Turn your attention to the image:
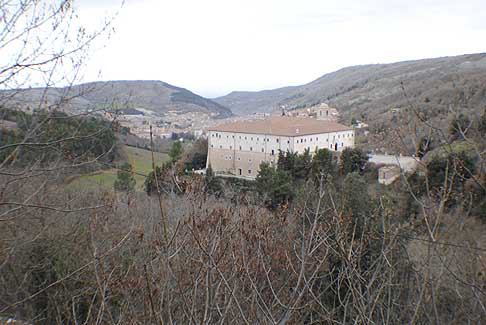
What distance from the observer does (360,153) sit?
25062 millimetres

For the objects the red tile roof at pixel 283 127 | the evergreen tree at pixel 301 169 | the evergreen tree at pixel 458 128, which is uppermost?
the evergreen tree at pixel 458 128

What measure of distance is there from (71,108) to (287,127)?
98.1 ft

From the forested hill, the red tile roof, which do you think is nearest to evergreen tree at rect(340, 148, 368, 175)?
the red tile roof

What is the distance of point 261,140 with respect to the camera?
33.5 m

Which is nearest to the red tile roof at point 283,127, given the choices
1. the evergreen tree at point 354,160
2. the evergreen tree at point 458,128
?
the evergreen tree at point 354,160

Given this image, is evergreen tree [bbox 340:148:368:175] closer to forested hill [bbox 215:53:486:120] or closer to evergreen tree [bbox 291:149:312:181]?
evergreen tree [bbox 291:149:312:181]

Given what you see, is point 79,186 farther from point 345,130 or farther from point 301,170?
point 345,130

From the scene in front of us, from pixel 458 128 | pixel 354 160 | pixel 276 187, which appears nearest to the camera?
pixel 458 128

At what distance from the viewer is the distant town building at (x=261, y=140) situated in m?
32.6

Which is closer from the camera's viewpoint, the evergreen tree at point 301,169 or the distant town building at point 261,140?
the evergreen tree at point 301,169

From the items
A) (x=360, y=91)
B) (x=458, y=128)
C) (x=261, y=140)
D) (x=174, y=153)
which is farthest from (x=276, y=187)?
(x=360, y=91)

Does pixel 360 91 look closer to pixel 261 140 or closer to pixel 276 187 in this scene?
pixel 261 140

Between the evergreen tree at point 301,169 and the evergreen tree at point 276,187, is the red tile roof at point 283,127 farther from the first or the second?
the evergreen tree at point 276,187

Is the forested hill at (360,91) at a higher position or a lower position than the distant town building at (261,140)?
higher
